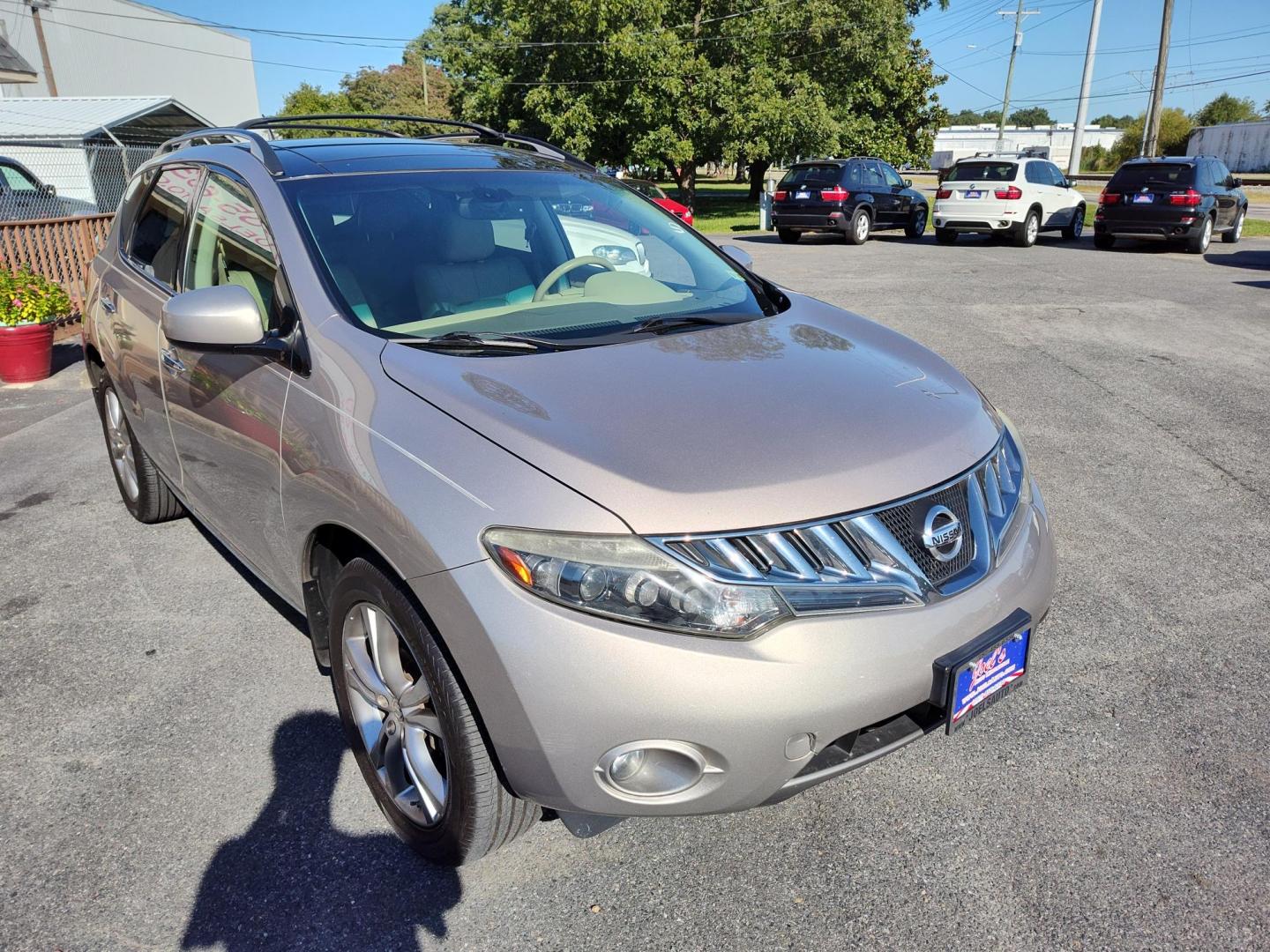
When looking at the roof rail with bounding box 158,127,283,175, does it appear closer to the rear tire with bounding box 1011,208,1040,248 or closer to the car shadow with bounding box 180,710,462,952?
the car shadow with bounding box 180,710,462,952

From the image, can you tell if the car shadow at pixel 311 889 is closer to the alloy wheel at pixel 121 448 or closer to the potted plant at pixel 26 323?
the alloy wheel at pixel 121 448

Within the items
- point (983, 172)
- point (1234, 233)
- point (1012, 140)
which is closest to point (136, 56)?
point (983, 172)

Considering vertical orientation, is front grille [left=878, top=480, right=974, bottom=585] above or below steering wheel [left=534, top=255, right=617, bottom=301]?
below

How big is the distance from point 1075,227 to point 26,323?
19.0 m

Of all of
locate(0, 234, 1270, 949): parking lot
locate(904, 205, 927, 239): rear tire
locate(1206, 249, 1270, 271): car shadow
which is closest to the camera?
locate(0, 234, 1270, 949): parking lot

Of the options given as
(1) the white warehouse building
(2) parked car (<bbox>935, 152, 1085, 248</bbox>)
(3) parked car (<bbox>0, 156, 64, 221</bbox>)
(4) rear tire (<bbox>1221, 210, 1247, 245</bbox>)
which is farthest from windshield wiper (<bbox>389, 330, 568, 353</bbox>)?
(1) the white warehouse building

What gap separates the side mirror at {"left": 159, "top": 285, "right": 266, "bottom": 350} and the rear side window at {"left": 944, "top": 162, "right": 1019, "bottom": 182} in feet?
60.1

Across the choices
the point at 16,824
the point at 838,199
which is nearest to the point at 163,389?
the point at 16,824

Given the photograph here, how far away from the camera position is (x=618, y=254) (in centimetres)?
352

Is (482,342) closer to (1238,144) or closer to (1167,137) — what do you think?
(1238,144)

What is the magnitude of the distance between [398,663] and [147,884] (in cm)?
85

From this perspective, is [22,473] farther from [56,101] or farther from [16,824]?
[56,101]

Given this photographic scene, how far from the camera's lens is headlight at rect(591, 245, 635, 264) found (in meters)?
3.51

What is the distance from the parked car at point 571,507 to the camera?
1.94 m
